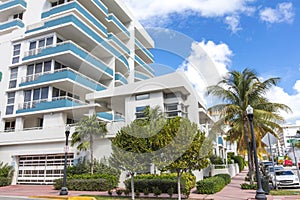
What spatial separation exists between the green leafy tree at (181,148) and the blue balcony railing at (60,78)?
17.7m

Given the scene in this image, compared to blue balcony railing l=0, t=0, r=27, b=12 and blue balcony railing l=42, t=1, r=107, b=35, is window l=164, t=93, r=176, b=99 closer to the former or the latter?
blue balcony railing l=42, t=1, r=107, b=35

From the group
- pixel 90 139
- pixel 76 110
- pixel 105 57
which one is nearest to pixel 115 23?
pixel 105 57

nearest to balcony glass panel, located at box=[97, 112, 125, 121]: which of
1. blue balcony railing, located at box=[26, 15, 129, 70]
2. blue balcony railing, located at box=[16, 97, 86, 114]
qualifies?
blue balcony railing, located at box=[16, 97, 86, 114]

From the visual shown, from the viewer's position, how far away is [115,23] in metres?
35.9

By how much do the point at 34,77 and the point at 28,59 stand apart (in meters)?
2.20

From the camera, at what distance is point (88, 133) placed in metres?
21.8

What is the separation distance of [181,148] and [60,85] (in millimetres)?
20103

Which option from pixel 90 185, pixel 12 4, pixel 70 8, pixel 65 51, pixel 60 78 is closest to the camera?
pixel 90 185

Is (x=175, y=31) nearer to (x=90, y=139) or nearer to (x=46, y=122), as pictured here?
(x=90, y=139)

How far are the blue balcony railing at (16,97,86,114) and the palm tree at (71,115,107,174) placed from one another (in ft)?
18.0

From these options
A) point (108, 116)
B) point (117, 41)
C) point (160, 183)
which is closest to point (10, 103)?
point (108, 116)

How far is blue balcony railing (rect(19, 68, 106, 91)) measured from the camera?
27188mm

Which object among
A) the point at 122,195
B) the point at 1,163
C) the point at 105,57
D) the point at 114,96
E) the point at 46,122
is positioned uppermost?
the point at 105,57

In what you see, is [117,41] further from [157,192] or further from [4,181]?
[157,192]
